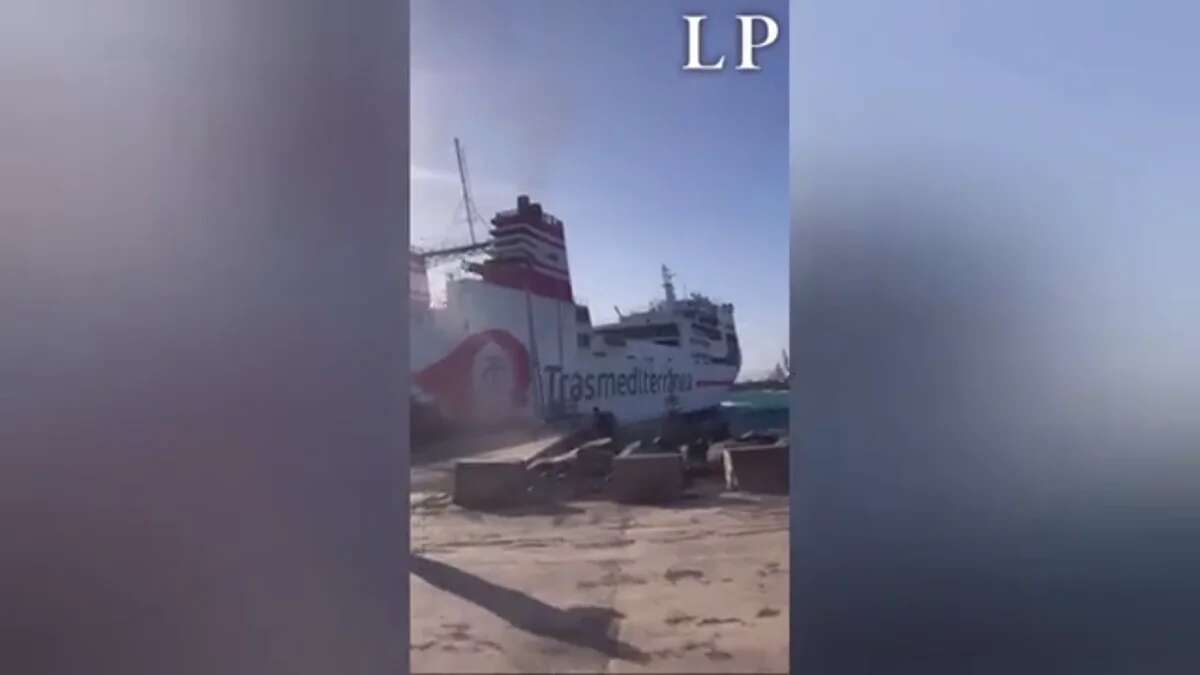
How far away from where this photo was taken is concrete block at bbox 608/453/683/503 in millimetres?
1457

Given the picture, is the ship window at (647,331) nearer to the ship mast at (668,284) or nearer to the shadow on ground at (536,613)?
the ship mast at (668,284)

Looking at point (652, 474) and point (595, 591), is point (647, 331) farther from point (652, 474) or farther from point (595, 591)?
point (595, 591)

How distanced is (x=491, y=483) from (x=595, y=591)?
25 centimetres

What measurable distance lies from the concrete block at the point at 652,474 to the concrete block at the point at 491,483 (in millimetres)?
152

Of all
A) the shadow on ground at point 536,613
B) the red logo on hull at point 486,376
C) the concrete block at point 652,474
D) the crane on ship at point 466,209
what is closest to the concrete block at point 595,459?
the concrete block at point 652,474

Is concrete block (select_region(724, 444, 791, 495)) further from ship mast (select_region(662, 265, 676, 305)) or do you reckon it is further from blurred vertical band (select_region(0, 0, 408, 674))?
blurred vertical band (select_region(0, 0, 408, 674))

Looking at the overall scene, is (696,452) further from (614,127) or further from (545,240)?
(614,127)

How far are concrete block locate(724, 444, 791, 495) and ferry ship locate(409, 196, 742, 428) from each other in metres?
0.10

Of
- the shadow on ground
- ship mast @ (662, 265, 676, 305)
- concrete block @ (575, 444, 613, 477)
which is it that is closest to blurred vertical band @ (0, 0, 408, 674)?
the shadow on ground

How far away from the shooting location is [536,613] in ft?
4.86

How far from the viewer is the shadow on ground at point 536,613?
58.1 inches

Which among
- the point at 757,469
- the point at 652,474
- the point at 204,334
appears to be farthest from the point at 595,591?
the point at 204,334

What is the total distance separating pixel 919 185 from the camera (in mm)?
1446

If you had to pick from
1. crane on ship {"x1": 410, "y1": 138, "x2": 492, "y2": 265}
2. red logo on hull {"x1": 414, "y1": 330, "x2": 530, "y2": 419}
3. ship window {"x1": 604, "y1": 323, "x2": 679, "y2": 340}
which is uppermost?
crane on ship {"x1": 410, "y1": 138, "x2": 492, "y2": 265}
